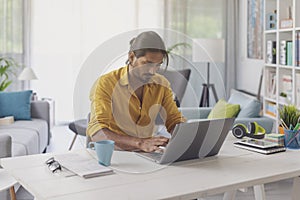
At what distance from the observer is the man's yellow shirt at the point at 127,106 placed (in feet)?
6.26

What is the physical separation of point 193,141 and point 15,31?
4.83 metres

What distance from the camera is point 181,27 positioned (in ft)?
20.5

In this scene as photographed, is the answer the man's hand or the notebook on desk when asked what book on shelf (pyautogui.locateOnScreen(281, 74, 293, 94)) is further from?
the man's hand

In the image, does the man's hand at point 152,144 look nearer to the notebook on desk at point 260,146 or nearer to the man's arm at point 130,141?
the man's arm at point 130,141

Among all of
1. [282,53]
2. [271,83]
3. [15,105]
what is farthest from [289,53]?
[15,105]

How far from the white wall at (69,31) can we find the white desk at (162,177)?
4.58 m

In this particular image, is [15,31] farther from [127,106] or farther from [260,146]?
[260,146]

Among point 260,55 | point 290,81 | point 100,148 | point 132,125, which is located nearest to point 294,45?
point 290,81

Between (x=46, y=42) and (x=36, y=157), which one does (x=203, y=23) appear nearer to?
(x=46, y=42)

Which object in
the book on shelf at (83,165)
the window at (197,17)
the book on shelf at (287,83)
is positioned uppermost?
the window at (197,17)

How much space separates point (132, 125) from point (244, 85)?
4.34m

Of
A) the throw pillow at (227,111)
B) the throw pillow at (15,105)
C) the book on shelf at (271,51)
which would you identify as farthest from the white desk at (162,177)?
the throw pillow at (15,105)

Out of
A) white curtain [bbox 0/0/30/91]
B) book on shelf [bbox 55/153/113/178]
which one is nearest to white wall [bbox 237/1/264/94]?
white curtain [bbox 0/0/30/91]

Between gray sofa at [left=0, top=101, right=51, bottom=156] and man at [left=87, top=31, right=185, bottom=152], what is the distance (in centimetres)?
149
